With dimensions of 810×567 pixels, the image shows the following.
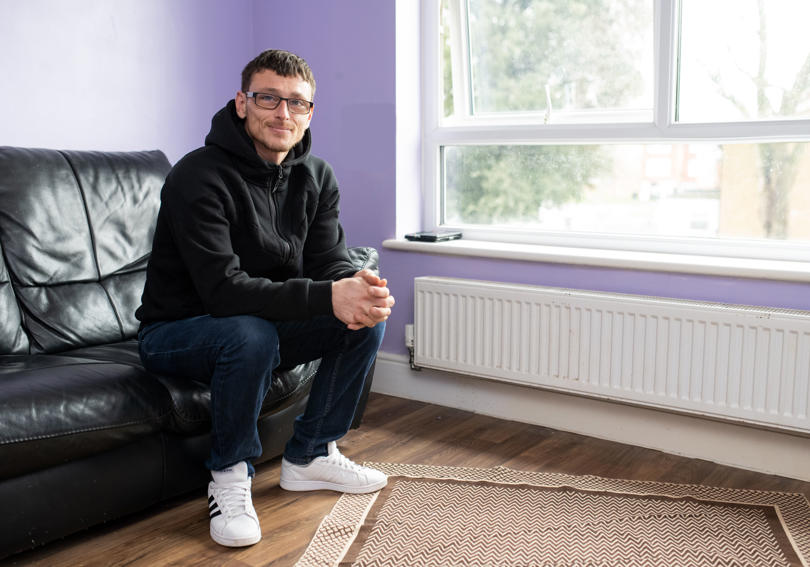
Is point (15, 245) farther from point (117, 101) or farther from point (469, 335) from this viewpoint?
point (469, 335)

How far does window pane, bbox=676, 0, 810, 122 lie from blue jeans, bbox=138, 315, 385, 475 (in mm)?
1302

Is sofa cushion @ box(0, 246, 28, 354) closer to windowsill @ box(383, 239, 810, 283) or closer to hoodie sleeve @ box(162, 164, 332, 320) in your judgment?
hoodie sleeve @ box(162, 164, 332, 320)

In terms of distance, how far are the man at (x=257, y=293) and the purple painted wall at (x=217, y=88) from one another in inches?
32.7

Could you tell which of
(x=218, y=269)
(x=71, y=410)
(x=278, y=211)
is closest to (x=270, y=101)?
(x=278, y=211)

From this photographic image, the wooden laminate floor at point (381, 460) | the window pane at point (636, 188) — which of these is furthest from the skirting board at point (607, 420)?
the window pane at point (636, 188)

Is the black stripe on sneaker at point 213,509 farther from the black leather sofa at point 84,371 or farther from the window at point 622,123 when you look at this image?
the window at point 622,123

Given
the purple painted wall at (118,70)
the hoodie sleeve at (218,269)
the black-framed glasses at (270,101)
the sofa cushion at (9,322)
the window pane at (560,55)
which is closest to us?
the hoodie sleeve at (218,269)

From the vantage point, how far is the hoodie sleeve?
75.2 inches

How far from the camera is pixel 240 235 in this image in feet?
6.70

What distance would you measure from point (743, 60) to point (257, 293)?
1.65 meters

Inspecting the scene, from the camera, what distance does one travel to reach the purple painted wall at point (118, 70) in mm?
2582

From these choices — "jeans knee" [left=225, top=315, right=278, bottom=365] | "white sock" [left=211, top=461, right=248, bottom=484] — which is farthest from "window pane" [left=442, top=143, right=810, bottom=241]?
"white sock" [left=211, top=461, right=248, bottom=484]

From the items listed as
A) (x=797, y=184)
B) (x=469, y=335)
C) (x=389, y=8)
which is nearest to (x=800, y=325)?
(x=797, y=184)

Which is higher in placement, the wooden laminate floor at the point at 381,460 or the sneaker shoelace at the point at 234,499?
the sneaker shoelace at the point at 234,499
